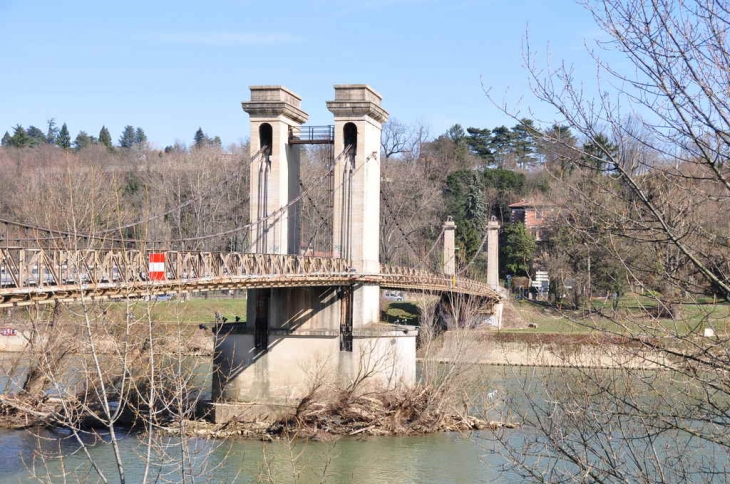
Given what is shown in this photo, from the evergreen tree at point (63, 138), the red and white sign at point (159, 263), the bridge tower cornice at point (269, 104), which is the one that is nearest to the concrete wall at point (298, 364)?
the bridge tower cornice at point (269, 104)

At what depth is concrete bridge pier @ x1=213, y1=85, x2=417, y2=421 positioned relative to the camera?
2688 centimetres

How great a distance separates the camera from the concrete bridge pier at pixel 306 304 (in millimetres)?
26875

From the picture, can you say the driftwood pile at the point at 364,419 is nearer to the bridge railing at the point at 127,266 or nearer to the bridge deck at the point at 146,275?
the bridge deck at the point at 146,275

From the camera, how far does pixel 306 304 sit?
28.4m

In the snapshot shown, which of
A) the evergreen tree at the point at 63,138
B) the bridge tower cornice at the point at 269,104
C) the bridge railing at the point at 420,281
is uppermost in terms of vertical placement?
the evergreen tree at the point at 63,138

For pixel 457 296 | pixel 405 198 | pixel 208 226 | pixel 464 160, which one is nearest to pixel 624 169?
pixel 457 296

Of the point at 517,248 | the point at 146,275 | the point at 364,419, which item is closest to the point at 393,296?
the point at 517,248

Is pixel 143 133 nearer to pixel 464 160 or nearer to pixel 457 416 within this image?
pixel 464 160

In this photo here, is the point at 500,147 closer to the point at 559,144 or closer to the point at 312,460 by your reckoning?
the point at 312,460

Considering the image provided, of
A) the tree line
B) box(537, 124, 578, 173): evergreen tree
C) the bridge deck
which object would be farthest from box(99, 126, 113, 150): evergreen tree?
box(537, 124, 578, 173): evergreen tree

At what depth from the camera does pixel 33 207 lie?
2900cm

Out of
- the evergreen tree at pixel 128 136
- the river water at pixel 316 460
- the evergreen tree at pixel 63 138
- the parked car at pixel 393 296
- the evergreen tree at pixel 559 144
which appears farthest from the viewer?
the evergreen tree at pixel 128 136

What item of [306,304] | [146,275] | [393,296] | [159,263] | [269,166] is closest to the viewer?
[146,275]

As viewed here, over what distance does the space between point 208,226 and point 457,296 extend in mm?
16389
